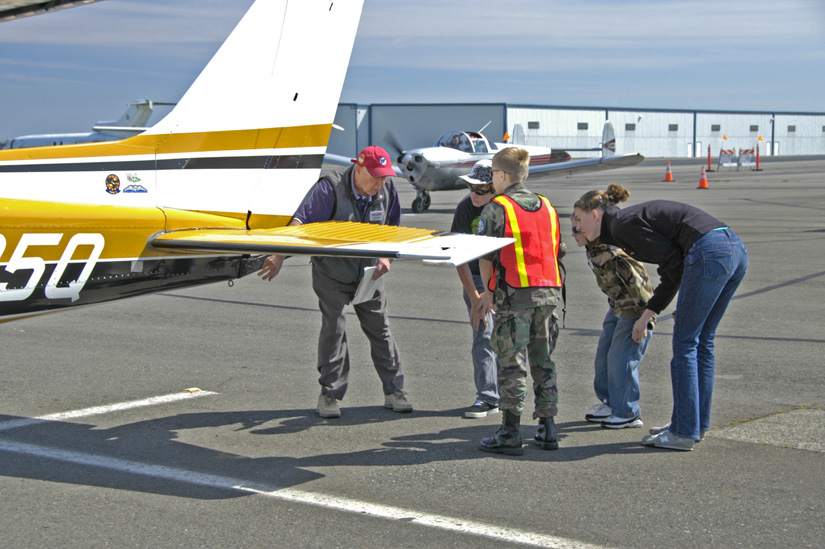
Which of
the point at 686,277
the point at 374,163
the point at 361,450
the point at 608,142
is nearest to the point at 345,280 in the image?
the point at 374,163

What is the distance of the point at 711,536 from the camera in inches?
138

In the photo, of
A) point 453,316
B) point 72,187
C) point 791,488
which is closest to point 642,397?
point 791,488

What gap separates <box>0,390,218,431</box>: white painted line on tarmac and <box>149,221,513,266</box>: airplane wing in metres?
1.52

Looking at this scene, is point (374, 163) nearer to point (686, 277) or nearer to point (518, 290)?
point (518, 290)

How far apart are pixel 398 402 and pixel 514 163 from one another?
69.8 inches

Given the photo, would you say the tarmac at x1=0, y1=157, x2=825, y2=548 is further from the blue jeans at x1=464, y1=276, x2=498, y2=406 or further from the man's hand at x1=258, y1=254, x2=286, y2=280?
the man's hand at x1=258, y1=254, x2=286, y2=280

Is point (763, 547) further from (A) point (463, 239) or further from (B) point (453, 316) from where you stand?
(B) point (453, 316)

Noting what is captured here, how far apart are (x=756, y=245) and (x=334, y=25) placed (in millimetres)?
11189

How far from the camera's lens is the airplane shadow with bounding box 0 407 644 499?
4.24 m

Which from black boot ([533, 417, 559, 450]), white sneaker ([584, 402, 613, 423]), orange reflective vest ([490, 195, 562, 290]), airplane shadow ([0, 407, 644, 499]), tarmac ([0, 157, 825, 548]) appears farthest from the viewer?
white sneaker ([584, 402, 613, 423])

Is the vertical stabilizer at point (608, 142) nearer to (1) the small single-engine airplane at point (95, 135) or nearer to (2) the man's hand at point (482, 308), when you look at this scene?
(1) the small single-engine airplane at point (95, 135)

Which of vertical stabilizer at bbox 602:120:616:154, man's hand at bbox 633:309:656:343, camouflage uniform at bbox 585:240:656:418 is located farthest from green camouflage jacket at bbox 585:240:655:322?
vertical stabilizer at bbox 602:120:616:154

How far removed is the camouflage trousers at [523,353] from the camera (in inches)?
176

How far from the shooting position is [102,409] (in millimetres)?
5449
